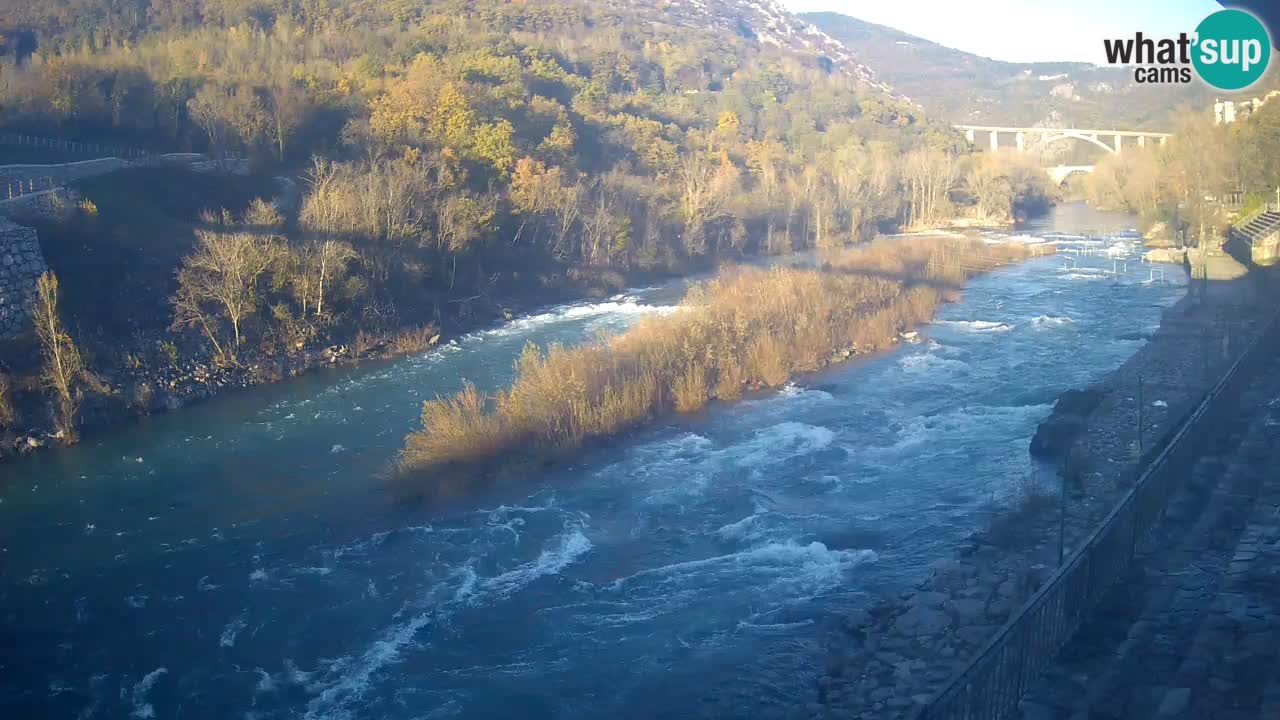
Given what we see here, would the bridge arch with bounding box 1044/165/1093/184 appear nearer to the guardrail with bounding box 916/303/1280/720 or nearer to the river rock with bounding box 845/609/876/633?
the guardrail with bounding box 916/303/1280/720

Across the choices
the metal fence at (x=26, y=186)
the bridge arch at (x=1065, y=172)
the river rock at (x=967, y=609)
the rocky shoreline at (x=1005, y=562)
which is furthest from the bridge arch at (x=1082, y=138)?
the river rock at (x=967, y=609)

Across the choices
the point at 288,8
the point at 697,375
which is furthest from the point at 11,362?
the point at 288,8

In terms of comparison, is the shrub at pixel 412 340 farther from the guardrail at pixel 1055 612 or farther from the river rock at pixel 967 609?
the guardrail at pixel 1055 612

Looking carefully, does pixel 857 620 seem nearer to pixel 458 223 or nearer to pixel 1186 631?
pixel 1186 631

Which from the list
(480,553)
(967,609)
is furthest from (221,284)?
(967,609)

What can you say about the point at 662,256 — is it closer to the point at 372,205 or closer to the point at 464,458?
the point at 372,205

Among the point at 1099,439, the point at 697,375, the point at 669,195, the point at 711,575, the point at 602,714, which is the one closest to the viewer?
the point at 602,714
